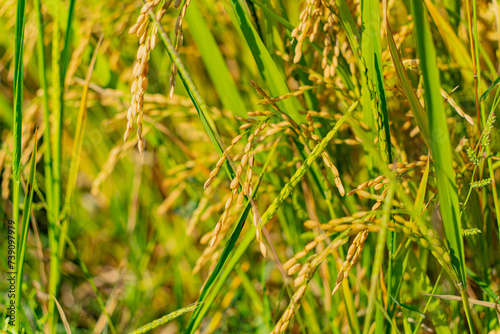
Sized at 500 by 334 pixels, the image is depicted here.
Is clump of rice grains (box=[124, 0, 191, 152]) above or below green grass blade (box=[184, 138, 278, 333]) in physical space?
above

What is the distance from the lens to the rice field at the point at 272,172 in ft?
2.34

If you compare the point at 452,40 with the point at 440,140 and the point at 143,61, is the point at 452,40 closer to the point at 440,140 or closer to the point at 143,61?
the point at 440,140

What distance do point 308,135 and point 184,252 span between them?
85cm

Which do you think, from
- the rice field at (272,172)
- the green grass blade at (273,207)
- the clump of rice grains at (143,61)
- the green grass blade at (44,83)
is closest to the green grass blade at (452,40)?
the rice field at (272,172)

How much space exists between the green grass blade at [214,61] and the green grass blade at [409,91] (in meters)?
0.53

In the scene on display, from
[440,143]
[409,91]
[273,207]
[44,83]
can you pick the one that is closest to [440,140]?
[440,143]

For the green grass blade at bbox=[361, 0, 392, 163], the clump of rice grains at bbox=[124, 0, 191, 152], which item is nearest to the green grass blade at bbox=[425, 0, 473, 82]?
the green grass blade at bbox=[361, 0, 392, 163]

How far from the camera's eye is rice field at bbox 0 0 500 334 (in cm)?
71

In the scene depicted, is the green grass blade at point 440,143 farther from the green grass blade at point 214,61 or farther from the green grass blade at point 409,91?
the green grass blade at point 214,61

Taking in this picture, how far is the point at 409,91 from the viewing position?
0.70m

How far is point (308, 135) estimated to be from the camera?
2.95ft

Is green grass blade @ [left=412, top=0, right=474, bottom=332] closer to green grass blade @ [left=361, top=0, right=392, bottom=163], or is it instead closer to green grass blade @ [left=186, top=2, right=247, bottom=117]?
green grass blade @ [left=361, top=0, right=392, bottom=163]

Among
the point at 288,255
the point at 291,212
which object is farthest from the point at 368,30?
the point at 288,255

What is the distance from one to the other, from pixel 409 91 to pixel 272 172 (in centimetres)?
59
